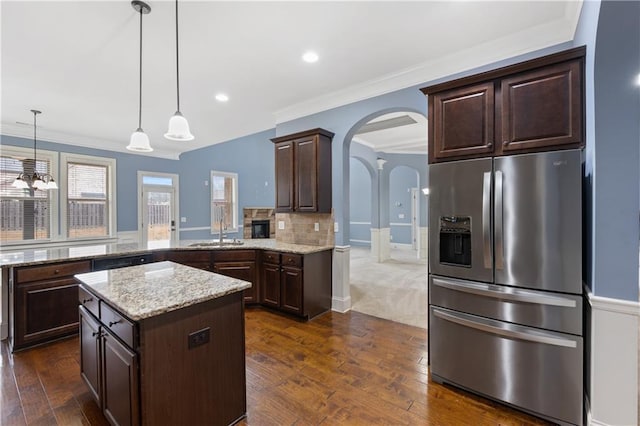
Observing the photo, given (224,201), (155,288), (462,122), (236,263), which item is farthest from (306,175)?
(224,201)

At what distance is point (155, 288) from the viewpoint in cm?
182

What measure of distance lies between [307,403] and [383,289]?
10.3 feet

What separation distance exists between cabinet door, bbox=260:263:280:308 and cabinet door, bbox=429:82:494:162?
243 centimetres

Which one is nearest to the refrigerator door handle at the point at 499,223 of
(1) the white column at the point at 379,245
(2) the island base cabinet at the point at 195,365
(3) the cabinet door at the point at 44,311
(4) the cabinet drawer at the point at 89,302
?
(2) the island base cabinet at the point at 195,365

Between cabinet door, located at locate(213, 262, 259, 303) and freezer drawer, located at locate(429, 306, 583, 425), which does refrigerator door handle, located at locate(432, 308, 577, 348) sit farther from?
cabinet door, located at locate(213, 262, 259, 303)

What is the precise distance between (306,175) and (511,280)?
263cm

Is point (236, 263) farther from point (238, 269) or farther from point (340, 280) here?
point (340, 280)

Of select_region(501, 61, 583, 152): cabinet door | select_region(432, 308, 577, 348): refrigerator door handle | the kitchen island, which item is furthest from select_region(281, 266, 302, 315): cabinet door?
→ select_region(501, 61, 583, 152): cabinet door

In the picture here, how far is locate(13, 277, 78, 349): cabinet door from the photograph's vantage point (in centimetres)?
279

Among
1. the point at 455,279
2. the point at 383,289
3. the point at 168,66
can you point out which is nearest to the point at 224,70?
the point at 168,66

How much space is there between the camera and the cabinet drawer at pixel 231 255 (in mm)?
3986

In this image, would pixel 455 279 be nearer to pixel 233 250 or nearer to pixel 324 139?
pixel 324 139

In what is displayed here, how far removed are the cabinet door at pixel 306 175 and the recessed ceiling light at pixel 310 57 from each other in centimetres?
103

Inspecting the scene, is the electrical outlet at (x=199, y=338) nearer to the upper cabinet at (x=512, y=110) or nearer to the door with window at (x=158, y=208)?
the upper cabinet at (x=512, y=110)
